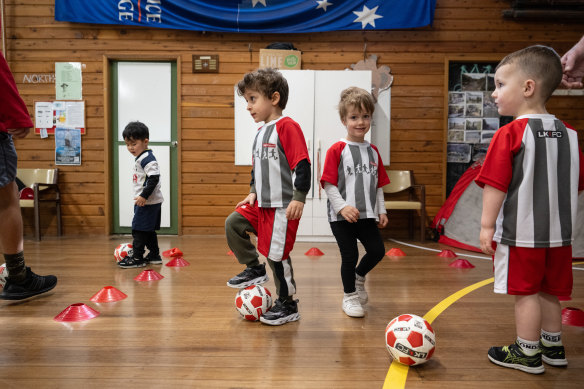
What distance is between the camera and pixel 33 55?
5.92 m

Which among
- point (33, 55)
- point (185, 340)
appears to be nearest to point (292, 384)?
point (185, 340)

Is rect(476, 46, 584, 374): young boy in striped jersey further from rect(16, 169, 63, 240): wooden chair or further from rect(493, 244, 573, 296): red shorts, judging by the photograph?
rect(16, 169, 63, 240): wooden chair

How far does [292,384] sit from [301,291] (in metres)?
1.43

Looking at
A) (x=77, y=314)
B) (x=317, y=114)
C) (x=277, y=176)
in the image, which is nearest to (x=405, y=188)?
(x=317, y=114)

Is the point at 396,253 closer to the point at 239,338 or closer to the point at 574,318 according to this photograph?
the point at 574,318

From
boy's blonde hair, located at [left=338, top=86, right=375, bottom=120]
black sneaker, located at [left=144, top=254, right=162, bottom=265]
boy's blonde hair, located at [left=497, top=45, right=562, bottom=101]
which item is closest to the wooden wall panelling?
black sneaker, located at [left=144, top=254, right=162, bottom=265]

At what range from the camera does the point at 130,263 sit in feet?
12.7

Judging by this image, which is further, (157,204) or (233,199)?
(233,199)

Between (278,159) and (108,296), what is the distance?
1.51m

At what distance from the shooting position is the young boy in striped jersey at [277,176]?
2.29m

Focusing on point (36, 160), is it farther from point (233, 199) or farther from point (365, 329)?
point (365, 329)

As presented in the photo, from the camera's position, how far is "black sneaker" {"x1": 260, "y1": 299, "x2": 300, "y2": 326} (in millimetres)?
2352

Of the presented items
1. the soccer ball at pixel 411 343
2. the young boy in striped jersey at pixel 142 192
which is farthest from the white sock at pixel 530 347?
the young boy in striped jersey at pixel 142 192

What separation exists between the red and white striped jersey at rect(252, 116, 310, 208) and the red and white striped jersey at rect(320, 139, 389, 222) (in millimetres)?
284
